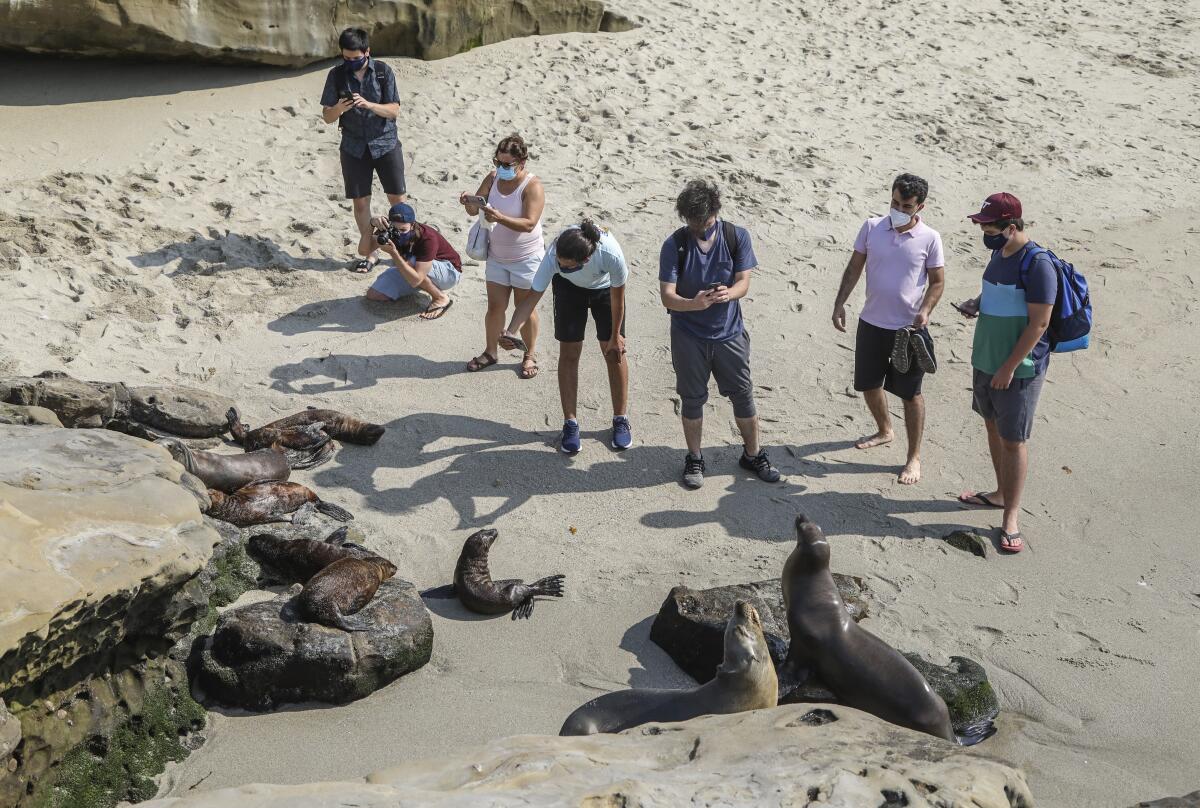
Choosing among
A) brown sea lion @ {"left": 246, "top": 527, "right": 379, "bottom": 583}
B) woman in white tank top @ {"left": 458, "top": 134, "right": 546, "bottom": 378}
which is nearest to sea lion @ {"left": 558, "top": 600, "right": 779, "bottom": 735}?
brown sea lion @ {"left": 246, "top": 527, "right": 379, "bottom": 583}

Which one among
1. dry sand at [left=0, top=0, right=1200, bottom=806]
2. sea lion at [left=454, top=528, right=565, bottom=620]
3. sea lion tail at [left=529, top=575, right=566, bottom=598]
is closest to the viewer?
dry sand at [left=0, top=0, right=1200, bottom=806]

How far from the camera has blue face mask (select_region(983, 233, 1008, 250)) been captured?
6148mm

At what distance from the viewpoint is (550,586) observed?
605cm

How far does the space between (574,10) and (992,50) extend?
484cm

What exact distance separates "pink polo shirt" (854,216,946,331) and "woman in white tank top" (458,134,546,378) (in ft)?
7.10

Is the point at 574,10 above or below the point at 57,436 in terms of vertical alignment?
above

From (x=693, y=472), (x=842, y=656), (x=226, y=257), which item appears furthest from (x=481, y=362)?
(x=842, y=656)

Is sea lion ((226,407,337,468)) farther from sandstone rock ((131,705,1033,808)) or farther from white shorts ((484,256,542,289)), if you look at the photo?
sandstone rock ((131,705,1033,808))

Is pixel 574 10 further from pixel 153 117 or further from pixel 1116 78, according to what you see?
pixel 1116 78

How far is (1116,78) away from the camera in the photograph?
13.2 metres

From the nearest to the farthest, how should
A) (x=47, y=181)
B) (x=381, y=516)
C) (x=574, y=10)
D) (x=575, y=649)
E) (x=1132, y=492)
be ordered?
1. (x=575, y=649)
2. (x=381, y=516)
3. (x=1132, y=492)
4. (x=47, y=181)
5. (x=574, y=10)

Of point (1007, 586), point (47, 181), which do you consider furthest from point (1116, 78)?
point (47, 181)

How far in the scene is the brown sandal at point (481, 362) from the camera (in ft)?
27.0

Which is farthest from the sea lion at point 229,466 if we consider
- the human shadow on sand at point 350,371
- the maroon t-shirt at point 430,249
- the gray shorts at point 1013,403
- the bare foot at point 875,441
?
the gray shorts at point 1013,403
